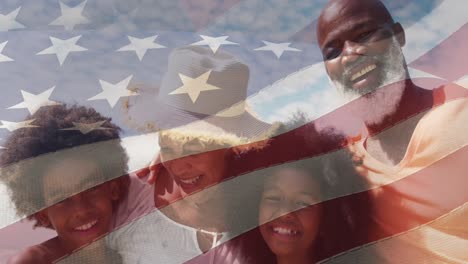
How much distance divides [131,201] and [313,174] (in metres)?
0.90

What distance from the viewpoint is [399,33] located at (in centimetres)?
357

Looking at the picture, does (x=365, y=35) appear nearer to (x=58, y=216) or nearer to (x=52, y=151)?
(x=52, y=151)

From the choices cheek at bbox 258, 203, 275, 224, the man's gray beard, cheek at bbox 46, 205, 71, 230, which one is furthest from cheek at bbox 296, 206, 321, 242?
cheek at bbox 46, 205, 71, 230

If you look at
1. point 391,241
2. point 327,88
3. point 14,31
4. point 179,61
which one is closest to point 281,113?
point 327,88

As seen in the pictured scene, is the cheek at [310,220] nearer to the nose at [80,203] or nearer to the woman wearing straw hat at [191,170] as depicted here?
the woman wearing straw hat at [191,170]

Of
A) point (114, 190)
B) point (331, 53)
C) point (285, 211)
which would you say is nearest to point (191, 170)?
point (114, 190)

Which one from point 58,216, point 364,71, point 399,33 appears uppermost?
point 399,33

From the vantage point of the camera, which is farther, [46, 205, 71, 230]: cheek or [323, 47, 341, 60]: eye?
[323, 47, 341, 60]: eye

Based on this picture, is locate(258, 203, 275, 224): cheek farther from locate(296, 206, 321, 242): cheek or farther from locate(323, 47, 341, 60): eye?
locate(323, 47, 341, 60): eye

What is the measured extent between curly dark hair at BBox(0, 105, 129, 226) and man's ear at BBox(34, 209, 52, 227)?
2 centimetres

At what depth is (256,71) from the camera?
11.9ft

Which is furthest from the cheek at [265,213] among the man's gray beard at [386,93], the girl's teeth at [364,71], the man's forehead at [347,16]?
the man's forehead at [347,16]

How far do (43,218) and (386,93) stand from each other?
179 centimetres
